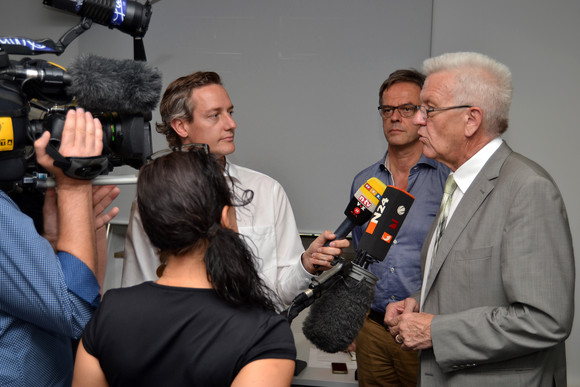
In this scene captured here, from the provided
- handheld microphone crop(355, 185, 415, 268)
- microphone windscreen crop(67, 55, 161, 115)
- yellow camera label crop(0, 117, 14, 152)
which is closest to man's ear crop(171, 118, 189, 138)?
microphone windscreen crop(67, 55, 161, 115)

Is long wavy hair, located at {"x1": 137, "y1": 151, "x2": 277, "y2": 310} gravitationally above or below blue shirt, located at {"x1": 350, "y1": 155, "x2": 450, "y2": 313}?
above

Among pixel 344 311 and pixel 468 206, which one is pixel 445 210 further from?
pixel 344 311

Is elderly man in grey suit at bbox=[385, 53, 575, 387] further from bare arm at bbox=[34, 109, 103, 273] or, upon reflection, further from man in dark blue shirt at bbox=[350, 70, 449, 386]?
bare arm at bbox=[34, 109, 103, 273]

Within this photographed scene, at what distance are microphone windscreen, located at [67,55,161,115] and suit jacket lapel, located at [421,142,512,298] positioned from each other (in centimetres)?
81

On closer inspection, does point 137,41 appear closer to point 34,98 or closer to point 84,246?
point 34,98

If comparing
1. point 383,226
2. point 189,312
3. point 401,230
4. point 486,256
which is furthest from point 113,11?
point 401,230

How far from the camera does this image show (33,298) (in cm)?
105

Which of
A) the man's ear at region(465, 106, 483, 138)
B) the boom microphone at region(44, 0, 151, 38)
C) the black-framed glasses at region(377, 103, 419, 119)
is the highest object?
the boom microphone at region(44, 0, 151, 38)

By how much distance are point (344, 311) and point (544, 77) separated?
213 cm

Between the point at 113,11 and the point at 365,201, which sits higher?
the point at 113,11

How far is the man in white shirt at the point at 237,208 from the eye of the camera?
1765mm

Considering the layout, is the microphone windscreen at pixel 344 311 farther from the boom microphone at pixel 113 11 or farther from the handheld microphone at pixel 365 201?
the boom microphone at pixel 113 11

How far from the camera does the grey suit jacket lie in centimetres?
129

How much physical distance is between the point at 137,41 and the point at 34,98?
32 cm
